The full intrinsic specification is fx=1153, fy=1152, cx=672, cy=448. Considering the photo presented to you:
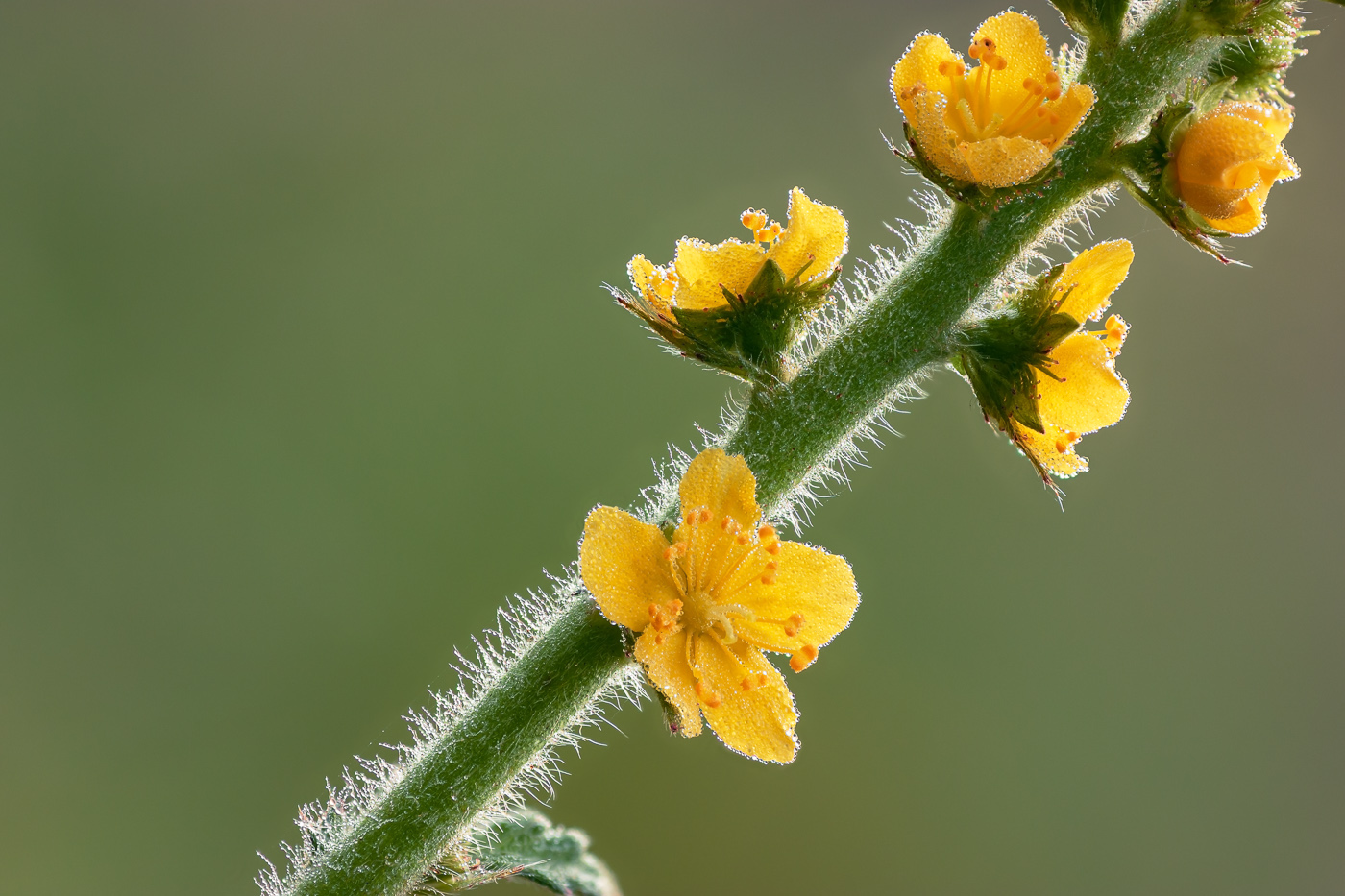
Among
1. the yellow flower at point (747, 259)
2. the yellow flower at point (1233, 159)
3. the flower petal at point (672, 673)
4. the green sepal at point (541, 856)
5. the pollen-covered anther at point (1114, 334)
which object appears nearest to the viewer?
the flower petal at point (672, 673)

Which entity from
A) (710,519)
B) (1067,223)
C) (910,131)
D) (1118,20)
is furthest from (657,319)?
(1118,20)

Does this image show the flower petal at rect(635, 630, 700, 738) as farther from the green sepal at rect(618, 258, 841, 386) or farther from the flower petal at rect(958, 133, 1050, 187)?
the flower petal at rect(958, 133, 1050, 187)

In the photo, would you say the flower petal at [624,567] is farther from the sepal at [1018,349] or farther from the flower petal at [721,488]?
the sepal at [1018,349]

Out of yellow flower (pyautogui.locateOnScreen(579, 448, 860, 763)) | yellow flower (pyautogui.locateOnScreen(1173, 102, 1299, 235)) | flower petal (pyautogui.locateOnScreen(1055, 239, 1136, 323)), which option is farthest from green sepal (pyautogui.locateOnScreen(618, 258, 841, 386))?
yellow flower (pyautogui.locateOnScreen(1173, 102, 1299, 235))

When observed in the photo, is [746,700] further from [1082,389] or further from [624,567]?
[1082,389]

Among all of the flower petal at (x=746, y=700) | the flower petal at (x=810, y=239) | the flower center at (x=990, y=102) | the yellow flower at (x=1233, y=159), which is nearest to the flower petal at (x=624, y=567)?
the flower petal at (x=746, y=700)

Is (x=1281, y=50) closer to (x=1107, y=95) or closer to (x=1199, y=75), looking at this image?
(x=1199, y=75)
